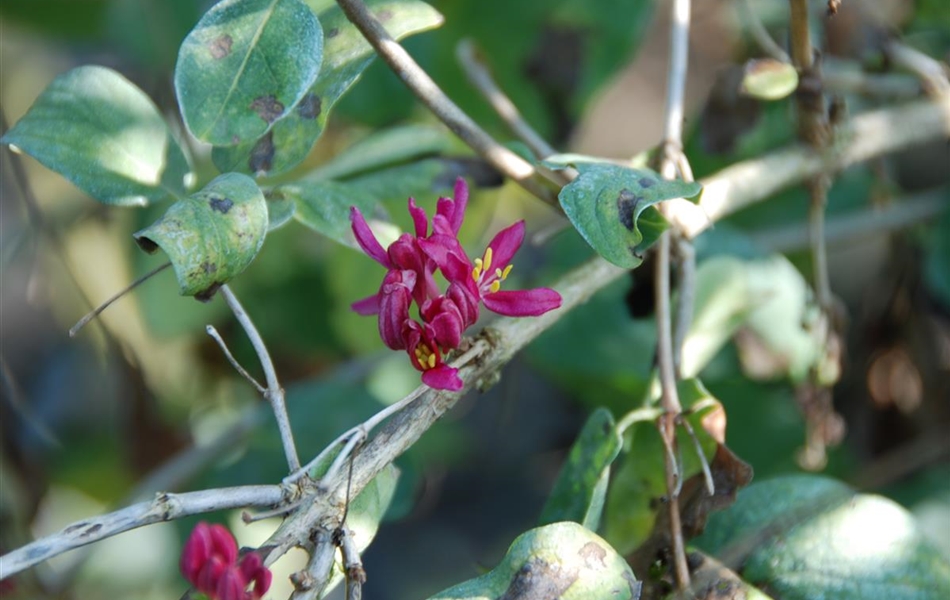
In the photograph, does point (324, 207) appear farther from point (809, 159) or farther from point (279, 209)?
point (809, 159)

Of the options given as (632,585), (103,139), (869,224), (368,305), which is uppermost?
(103,139)

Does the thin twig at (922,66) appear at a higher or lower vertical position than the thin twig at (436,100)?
lower

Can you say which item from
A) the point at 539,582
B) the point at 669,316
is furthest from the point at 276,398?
the point at 669,316

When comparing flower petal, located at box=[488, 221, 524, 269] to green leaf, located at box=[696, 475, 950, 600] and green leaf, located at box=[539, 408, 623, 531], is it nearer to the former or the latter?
green leaf, located at box=[539, 408, 623, 531]

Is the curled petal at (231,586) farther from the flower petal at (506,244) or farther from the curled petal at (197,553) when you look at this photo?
the flower petal at (506,244)

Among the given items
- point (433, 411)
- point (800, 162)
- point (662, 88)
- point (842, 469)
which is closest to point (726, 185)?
point (800, 162)

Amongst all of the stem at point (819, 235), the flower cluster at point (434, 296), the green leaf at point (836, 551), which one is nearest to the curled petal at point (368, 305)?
the flower cluster at point (434, 296)
